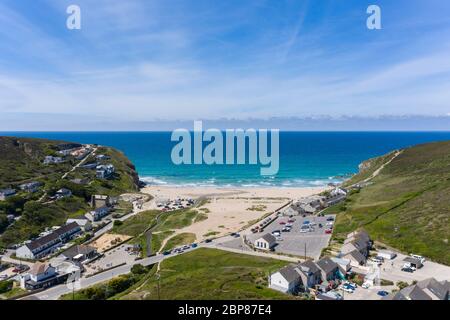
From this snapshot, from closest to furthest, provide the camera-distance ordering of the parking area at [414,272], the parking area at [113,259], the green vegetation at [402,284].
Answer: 1. the green vegetation at [402,284]
2. the parking area at [414,272]
3. the parking area at [113,259]

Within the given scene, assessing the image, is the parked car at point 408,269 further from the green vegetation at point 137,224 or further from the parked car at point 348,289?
the green vegetation at point 137,224

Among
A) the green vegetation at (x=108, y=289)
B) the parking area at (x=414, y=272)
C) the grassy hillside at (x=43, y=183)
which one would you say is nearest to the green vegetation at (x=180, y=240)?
the green vegetation at (x=108, y=289)

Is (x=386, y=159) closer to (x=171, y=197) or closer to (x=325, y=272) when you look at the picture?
(x=171, y=197)

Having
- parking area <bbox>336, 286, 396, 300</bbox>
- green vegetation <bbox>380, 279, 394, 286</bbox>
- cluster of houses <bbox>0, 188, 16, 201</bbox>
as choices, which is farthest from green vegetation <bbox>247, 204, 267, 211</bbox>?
cluster of houses <bbox>0, 188, 16, 201</bbox>

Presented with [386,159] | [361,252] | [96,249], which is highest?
[386,159]
